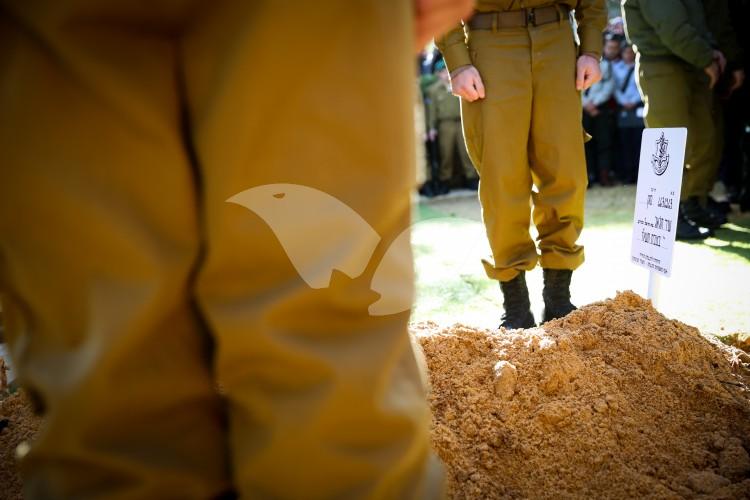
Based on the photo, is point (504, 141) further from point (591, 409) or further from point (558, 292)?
point (591, 409)

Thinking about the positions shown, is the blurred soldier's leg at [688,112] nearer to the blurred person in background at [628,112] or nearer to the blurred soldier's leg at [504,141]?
the blurred soldier's leg at [504,141]

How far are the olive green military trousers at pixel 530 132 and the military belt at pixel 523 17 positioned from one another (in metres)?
0.02

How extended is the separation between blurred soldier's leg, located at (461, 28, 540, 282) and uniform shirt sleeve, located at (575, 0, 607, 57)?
0.22m

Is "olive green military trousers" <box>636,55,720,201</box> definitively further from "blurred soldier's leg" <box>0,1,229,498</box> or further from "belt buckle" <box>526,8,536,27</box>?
"blurred soldier's leg" <box>0,1,229,498</box>

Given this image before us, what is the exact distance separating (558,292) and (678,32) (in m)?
2.08

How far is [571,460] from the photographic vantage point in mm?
1126

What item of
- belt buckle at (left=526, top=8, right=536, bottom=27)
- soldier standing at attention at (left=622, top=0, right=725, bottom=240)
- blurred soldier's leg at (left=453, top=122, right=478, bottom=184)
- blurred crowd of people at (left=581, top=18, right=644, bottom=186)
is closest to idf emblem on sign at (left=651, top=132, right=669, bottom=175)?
belt buckle at (left=526, top=8, right=536, bottom=27)

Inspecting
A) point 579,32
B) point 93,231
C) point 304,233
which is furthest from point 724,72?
point 93,231

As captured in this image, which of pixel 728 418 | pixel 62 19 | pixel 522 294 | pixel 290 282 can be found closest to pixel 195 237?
pixel 290 282

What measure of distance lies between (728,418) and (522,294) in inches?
31.5

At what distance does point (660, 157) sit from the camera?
1.66 metres

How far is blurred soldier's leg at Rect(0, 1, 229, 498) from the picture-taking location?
0.48m

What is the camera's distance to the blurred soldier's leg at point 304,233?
0.51 m

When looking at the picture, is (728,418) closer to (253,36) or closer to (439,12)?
(439,12)
